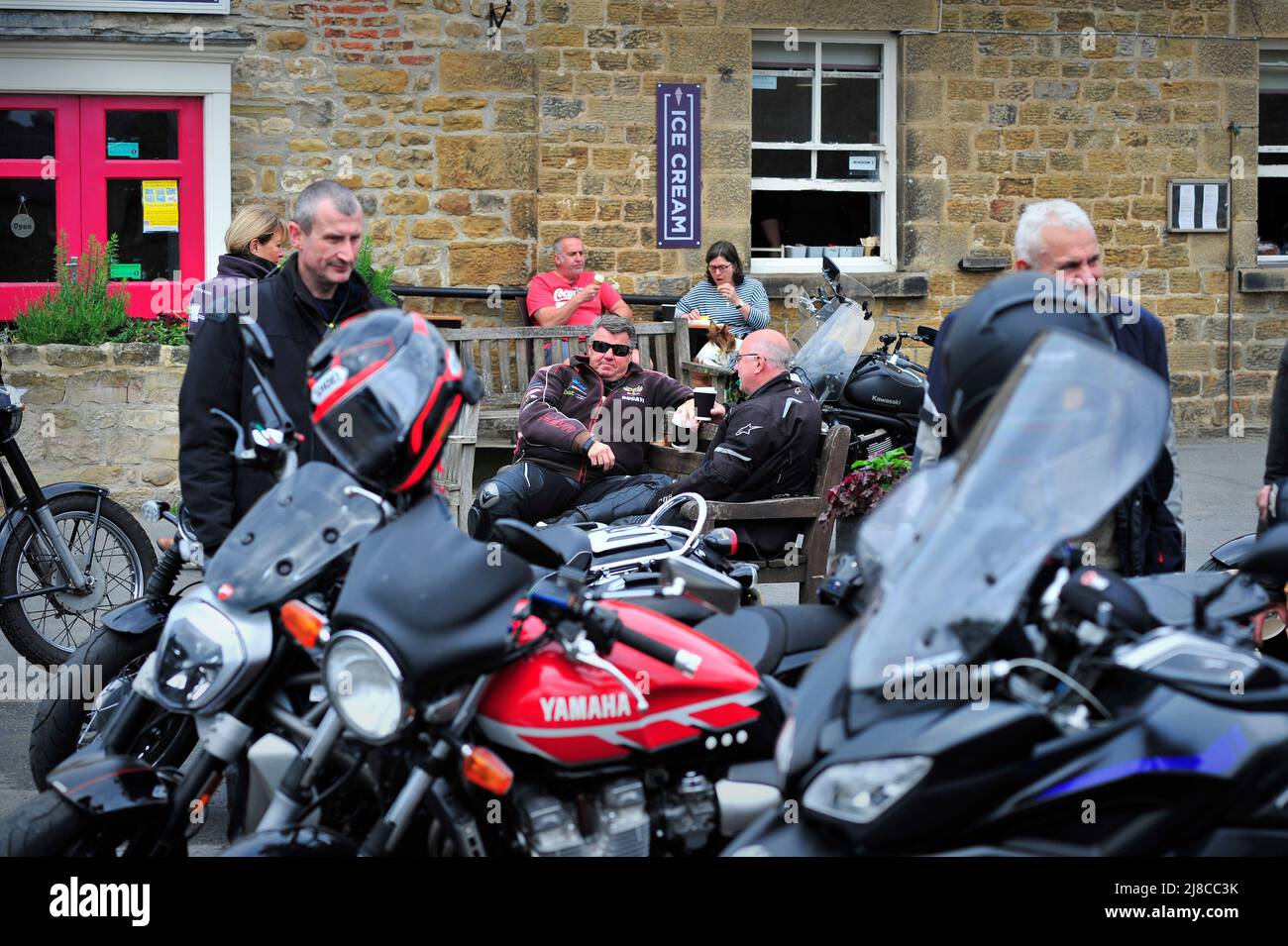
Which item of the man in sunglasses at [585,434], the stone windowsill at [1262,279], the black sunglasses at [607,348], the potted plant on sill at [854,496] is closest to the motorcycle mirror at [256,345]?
the potted plant on sill at [854,496]

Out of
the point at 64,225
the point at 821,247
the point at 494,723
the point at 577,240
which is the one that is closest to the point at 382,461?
the point at 494,723

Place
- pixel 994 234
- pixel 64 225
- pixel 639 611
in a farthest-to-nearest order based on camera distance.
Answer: pixel 994 234, pixel 64 225, pixel 639 611

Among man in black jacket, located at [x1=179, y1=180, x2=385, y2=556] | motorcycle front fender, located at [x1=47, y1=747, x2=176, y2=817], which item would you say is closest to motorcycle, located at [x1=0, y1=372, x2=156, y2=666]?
man in black jacket, located at [x1=179, y1=180, x2=385, y2=556]

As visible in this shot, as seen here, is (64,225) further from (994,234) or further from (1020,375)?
(1020,375)

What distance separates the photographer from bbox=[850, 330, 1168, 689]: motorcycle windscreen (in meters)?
2.73

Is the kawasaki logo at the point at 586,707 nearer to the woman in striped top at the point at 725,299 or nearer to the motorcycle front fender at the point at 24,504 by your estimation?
the motorcycle front fender at the point at 24,504

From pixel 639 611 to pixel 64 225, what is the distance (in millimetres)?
9821

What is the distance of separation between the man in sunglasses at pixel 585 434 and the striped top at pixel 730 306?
4.01 metres

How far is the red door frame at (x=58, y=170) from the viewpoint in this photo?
473 inches

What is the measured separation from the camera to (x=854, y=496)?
22.5ft

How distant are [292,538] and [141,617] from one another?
5.94ft

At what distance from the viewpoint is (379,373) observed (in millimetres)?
3422

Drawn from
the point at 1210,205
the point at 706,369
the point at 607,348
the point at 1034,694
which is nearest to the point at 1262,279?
the point at 1210,205

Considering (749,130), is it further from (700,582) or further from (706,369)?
(700,582)
